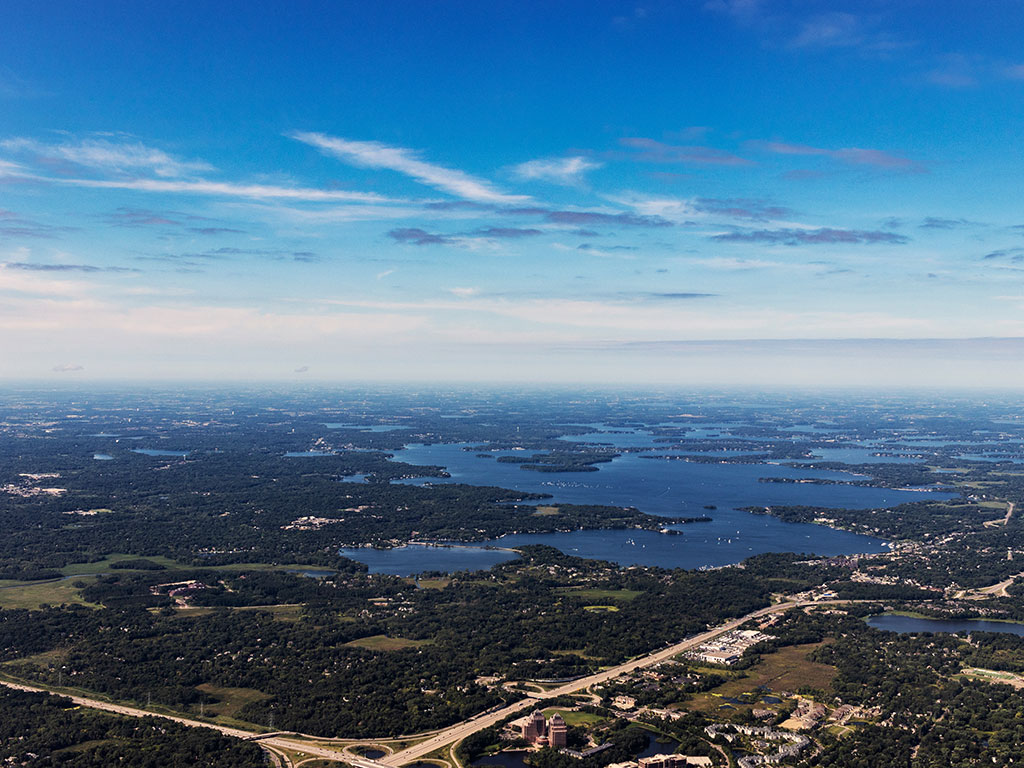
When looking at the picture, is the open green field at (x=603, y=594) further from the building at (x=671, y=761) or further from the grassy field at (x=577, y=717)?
the building at (x=671, y=761)

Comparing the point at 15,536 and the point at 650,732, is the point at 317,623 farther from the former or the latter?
the point at 15,536

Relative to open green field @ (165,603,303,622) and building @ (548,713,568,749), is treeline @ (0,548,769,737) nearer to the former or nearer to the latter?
open green field @ (165,603,303,622)

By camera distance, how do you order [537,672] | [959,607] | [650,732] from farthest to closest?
[959,607] → [537,672] → [650,732]

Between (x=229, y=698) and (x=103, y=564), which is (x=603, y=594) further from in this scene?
(x=103, y=564)

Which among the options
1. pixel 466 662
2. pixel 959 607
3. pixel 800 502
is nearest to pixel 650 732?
pixel 466 662

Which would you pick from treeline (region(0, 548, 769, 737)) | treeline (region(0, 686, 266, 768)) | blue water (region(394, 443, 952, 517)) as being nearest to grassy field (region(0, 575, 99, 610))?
treeline (region(0, 548, 769, 737))

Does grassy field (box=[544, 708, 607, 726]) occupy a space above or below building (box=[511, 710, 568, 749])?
below

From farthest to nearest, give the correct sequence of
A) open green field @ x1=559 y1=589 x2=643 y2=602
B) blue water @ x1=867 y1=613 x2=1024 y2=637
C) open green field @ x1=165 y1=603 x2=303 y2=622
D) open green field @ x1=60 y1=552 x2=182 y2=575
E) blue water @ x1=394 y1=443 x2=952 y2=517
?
blue water @ x1=394 y1=443 x2=952 y2=517 < open green field @ x1=60 y1=552 x2=182 y2=575 < open green field @ x1=559 y1=589 x2=643 y2=602 < open green field @ x1=165 y1=603 x2=303 y2=622 < blue water @ x1=867 y1=613 x2=1024 y2=637
